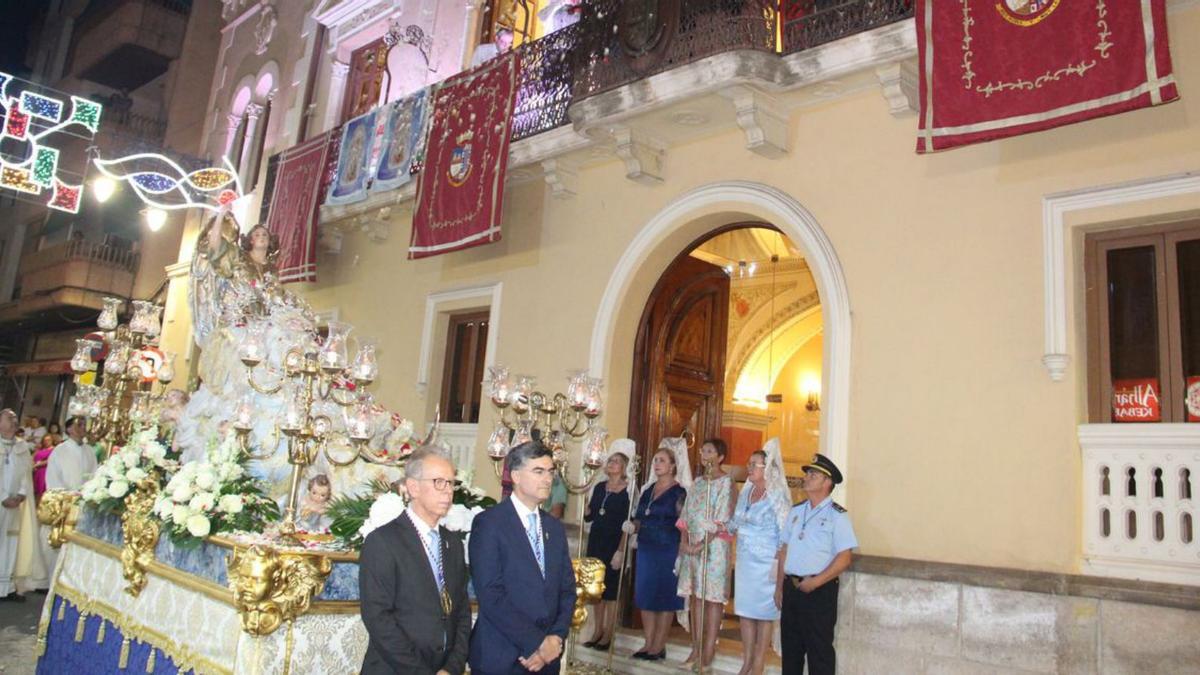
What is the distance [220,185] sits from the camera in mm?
15648

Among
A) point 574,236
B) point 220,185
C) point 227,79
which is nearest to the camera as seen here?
point 574,236

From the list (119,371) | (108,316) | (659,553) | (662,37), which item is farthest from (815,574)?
(108,316)

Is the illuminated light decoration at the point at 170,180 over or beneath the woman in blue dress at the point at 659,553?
over

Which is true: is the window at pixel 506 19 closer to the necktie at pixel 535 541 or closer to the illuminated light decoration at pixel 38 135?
the illuminated light decoration at pixel 38 135

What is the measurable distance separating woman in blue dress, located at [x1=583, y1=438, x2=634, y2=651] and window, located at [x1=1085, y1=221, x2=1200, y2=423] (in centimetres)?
346

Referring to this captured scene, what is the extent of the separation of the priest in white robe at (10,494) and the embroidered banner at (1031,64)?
8.99m

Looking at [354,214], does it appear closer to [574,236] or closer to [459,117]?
[459,117]

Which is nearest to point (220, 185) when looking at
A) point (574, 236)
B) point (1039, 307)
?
point (574, 236)

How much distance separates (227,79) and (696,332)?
12.3m

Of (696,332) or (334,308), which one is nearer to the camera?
(696,332)

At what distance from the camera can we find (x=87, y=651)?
555cm

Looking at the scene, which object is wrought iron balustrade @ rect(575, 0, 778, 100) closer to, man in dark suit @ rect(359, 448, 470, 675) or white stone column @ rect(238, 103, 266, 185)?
man in dark suit @ rect(359, 448, 470, 675)

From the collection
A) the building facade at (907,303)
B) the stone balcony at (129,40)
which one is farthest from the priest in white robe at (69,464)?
the stone balcony at (129,40)

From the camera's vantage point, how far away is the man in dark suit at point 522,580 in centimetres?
356
